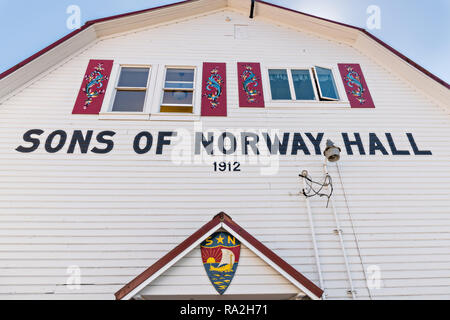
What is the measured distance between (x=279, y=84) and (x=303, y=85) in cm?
65

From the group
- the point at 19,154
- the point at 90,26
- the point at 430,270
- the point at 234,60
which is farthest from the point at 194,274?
the point at 90,26

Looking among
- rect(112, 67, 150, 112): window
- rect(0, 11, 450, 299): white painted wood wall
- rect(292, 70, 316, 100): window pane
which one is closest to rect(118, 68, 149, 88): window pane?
rect(112, 67, 150, 112): window

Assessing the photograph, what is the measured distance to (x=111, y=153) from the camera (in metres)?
6.52

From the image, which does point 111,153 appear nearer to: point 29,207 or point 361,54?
point 29,207

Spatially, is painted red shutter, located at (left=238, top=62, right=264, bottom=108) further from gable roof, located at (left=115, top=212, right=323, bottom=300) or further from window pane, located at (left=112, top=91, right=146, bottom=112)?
gable roof, located at (left=115, top=212, right=323, bottom=300)

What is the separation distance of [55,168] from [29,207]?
91 centimetres

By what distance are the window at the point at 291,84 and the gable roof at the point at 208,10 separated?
182 cm

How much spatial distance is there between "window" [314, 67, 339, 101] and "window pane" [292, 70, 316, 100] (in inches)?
8.4

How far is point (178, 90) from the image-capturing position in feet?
25.0

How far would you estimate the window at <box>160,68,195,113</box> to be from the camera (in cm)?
738

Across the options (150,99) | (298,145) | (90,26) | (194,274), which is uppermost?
(90,26)
